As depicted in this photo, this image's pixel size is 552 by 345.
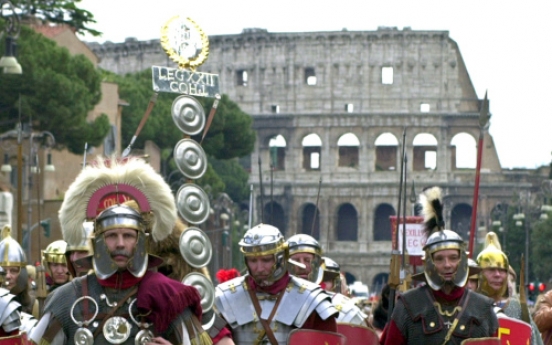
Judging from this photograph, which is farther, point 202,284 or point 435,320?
point 202,284

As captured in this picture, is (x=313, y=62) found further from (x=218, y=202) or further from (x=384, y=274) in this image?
(x=218, y=202)

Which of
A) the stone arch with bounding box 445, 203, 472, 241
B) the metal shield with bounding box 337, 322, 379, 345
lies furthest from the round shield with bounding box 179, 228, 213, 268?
the stone arch with bounding box 445, 203, 472, 241

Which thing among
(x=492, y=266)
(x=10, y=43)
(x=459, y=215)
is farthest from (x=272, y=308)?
(x=459, y=215)

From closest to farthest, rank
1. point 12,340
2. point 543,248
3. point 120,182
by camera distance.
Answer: point 120,182, point 12,340, point 543,248

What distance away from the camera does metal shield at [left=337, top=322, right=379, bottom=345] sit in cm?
1023

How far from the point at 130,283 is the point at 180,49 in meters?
7.81

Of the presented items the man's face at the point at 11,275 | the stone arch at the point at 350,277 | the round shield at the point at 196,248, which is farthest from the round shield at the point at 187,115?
the stone arch at the point at 350,277

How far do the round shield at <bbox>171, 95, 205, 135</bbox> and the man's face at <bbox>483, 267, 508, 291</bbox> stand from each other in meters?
4.16

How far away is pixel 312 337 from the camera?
9078mm

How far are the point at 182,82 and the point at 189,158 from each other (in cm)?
69

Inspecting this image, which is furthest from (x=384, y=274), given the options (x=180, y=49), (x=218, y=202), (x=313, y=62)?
(x=180, y=49)

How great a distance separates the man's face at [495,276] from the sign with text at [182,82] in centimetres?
412

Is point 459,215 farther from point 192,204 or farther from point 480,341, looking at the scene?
point 480,341

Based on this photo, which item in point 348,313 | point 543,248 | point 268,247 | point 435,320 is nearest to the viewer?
point 268,247
